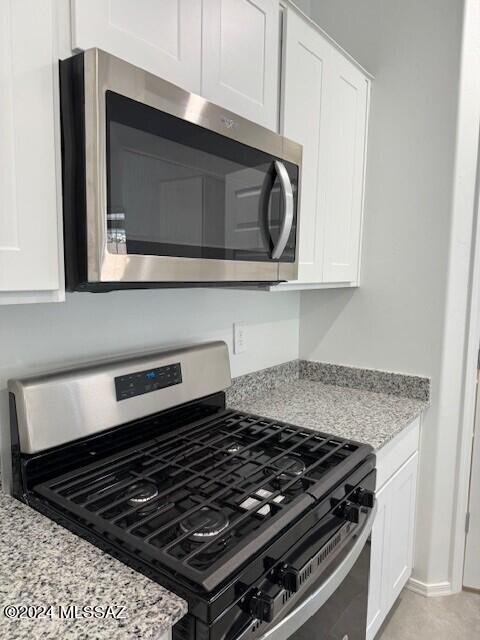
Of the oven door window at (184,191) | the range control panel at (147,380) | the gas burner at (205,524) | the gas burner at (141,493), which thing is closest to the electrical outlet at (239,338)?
the range control panel at (147,380)

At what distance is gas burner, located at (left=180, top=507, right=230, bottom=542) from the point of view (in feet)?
2.94

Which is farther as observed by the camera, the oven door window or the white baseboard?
the white baseboard

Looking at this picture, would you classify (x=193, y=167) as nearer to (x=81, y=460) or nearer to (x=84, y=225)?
(x=84, y=225)

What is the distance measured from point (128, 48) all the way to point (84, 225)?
380mm

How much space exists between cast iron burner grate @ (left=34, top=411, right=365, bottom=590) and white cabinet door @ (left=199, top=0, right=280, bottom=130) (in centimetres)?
92

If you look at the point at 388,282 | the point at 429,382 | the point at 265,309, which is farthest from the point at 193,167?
the point at 429,382

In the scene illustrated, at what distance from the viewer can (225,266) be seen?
1.18 metres

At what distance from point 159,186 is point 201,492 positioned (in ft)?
2.25

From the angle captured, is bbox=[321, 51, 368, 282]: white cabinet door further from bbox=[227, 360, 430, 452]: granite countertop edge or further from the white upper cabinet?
bbox=[227, 360, 430, 452]: granite countertop edge

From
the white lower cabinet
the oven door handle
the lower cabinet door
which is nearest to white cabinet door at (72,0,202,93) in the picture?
the oven door handle

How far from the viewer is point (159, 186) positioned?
993 millimetres

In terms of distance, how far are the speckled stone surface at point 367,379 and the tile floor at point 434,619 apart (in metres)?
0.87

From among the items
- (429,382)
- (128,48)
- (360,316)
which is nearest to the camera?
(128,48)

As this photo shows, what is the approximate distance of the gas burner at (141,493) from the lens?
1.02 meters
